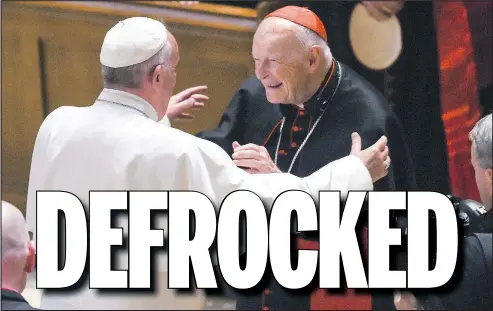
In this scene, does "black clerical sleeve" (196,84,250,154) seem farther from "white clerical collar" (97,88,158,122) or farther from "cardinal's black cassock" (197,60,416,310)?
"white clerical collar" (97,88,158,122)

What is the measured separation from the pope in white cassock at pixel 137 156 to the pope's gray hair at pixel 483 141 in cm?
52

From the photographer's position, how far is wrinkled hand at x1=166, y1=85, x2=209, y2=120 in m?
3.77

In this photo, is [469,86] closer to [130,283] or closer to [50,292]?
[130,283]

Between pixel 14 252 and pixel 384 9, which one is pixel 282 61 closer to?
pixel 384 9

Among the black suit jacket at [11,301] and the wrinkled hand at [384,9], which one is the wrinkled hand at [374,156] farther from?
the black suit jacket at [11,301]

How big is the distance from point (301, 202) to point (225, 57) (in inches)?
30.1

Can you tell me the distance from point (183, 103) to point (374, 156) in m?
0.89

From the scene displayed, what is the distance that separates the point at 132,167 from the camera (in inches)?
130

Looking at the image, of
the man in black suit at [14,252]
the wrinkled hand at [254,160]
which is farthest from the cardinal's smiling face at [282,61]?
the man in black suit at [14,252]

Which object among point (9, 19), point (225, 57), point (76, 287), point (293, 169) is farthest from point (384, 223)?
point (9, 19)

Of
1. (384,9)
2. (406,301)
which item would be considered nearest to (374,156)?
(406,301)

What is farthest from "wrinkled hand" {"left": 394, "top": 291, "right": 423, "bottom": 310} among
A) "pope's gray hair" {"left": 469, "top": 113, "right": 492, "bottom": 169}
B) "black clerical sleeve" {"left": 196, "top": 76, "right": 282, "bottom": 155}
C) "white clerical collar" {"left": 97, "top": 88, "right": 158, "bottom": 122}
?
"white clerical collar" {"left": 97, "top": 88, "right": 158, "bottom": 122}

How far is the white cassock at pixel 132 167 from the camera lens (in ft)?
10.8

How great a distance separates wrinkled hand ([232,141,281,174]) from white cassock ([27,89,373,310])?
4.3 inches
